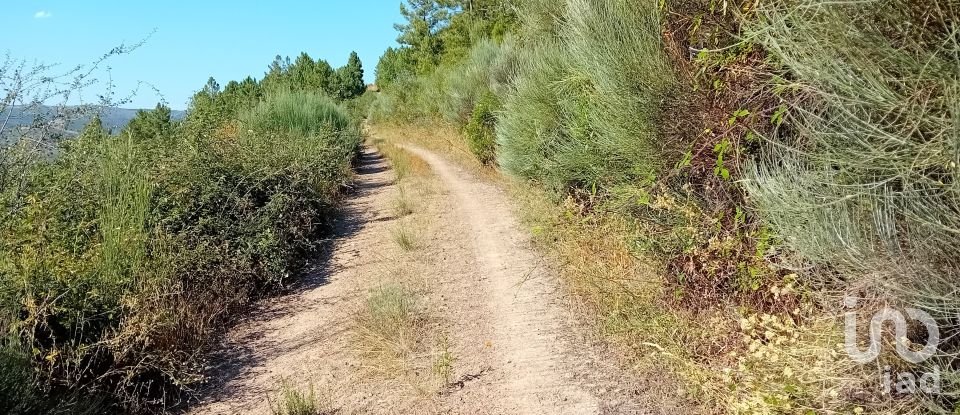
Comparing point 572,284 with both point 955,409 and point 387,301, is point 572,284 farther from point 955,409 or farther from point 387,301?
point 955,409

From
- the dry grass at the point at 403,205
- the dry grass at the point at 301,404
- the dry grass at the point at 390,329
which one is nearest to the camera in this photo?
the dry grass at the point at 301,404

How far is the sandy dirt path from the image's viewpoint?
4438 mm

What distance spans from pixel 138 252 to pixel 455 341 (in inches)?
132

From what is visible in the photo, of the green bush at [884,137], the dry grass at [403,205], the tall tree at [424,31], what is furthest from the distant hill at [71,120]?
the tall tree at [424,31]

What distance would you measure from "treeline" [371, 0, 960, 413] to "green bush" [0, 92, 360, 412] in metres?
4.02

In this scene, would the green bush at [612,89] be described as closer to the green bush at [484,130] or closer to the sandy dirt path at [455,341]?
the sandy dirt path at [455,341]

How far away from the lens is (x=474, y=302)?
649cm

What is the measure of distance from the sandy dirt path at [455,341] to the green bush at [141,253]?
1.50 ft

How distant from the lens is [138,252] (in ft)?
19.8

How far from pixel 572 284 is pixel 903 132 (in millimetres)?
4242

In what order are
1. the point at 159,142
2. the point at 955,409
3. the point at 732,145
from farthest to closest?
the point at 159,142 < the point at 732,145 < the point at 955,409

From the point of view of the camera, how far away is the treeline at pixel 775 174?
8.35 ft

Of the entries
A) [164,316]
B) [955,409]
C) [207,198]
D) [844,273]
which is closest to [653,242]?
[844,273]

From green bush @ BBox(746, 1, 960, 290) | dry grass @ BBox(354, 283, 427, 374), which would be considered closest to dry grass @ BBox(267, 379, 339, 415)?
dry grass @ BBox(354, 283, 427, 374)
